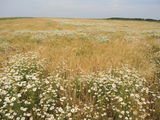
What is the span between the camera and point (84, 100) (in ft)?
10.3

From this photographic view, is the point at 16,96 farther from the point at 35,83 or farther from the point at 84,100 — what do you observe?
the point at 84,100

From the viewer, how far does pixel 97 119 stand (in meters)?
2.46

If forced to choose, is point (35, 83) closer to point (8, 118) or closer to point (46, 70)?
point (8, 118)

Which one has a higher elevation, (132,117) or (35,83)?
(35,83)

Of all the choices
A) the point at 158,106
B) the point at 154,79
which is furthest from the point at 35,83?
the point at 154,79

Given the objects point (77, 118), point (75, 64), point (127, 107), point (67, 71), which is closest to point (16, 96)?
point (77, 118)

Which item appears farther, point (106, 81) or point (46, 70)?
point (46, 70)

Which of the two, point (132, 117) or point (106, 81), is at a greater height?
point (106, 81)

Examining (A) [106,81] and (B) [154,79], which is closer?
(A) [106,81]

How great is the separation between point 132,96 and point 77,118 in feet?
3.94

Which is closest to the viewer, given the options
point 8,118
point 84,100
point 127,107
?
point 8,118

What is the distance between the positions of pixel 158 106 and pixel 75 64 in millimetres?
2927

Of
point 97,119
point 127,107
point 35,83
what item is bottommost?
point 97,119

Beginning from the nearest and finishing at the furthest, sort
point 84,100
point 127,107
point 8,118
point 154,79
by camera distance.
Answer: point 8,118
point 127,107
point 84,100
point 154,79
